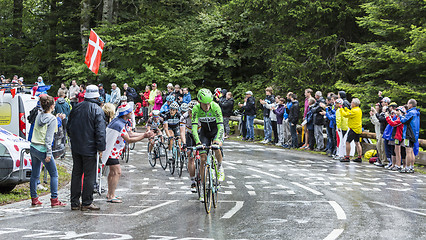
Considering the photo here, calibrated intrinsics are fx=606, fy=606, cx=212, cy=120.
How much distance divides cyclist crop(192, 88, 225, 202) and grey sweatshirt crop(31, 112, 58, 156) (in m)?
2.75

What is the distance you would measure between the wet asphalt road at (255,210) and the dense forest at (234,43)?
819cm

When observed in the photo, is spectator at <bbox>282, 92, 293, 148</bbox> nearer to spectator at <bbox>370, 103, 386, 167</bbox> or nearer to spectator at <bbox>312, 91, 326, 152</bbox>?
spectator at <bbox>312, 91, 326, 152</bbox>

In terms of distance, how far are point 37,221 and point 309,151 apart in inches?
576

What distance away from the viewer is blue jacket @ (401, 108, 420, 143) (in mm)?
17719

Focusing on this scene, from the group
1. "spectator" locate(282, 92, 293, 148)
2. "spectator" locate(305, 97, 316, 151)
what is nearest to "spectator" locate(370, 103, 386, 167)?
"spectator" locate(305, 97, 316, 151)

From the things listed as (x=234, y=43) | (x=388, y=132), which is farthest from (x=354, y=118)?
(x=234, y=43)

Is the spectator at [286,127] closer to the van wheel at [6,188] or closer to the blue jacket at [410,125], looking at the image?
the blue jacket at [410,125]

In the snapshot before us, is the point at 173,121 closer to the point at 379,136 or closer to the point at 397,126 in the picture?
the point at 397,126

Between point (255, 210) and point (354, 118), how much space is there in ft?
32.5

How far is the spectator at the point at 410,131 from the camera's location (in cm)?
1772

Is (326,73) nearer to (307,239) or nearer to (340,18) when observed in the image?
(340,18)

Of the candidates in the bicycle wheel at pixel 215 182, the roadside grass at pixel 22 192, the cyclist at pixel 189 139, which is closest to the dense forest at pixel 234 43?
the cyclist at pixel 189 139

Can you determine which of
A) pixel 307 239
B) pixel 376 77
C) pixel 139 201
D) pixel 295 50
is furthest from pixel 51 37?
pixel 307 239

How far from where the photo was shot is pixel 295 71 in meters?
31.2
